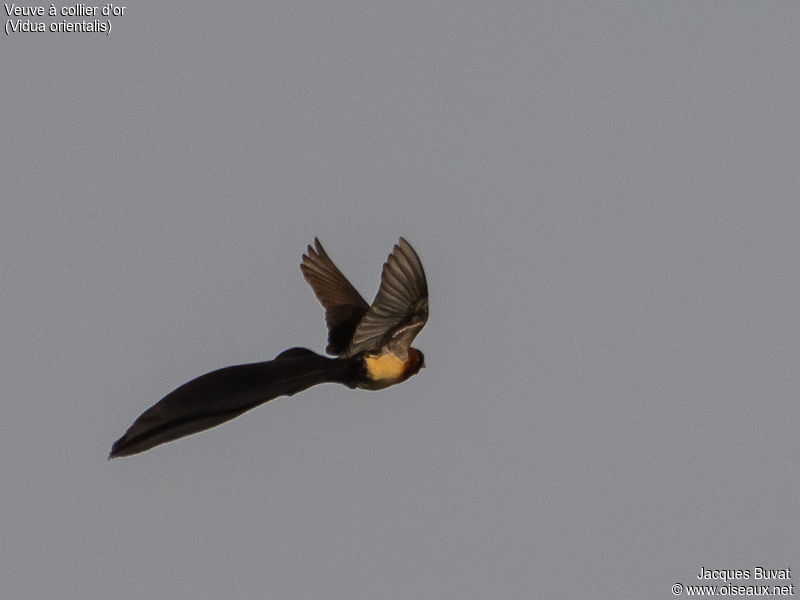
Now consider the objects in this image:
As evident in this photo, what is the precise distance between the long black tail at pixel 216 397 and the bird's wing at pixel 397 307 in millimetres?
510

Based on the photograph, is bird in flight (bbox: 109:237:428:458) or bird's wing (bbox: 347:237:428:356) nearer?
bird in flight (bbox: 109:237:428:458)

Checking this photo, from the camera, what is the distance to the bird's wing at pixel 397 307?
346 inches

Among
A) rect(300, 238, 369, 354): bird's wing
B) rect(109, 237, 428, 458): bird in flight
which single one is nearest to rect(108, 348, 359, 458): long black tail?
rect(109, 237, 428, 458): bird in flight

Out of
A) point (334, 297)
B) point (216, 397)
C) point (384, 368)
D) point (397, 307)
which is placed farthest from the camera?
point (334, 297)

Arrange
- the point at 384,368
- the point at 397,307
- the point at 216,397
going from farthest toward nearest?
the point at 384,368, the point at 397,307, the point at 216,397

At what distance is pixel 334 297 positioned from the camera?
1071 centimetres

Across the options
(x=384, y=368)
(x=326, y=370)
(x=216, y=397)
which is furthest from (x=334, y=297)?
(x=216, y=397)

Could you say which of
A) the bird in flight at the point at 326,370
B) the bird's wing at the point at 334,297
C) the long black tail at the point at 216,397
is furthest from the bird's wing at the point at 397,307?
the bird's wing at the point at 334,297

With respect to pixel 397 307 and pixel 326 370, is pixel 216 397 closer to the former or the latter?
pixel 326 370

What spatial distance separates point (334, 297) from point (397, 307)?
67.9 inches

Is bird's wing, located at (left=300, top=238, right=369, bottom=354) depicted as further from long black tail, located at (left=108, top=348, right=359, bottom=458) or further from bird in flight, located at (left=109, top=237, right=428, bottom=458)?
long black tail, located at (left=108, top=348, right=359, bottom=458)

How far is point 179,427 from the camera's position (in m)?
8.28

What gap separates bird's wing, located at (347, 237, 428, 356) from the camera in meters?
8.79

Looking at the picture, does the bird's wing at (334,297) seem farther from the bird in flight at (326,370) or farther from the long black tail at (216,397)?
the long black tail at (216,397)
